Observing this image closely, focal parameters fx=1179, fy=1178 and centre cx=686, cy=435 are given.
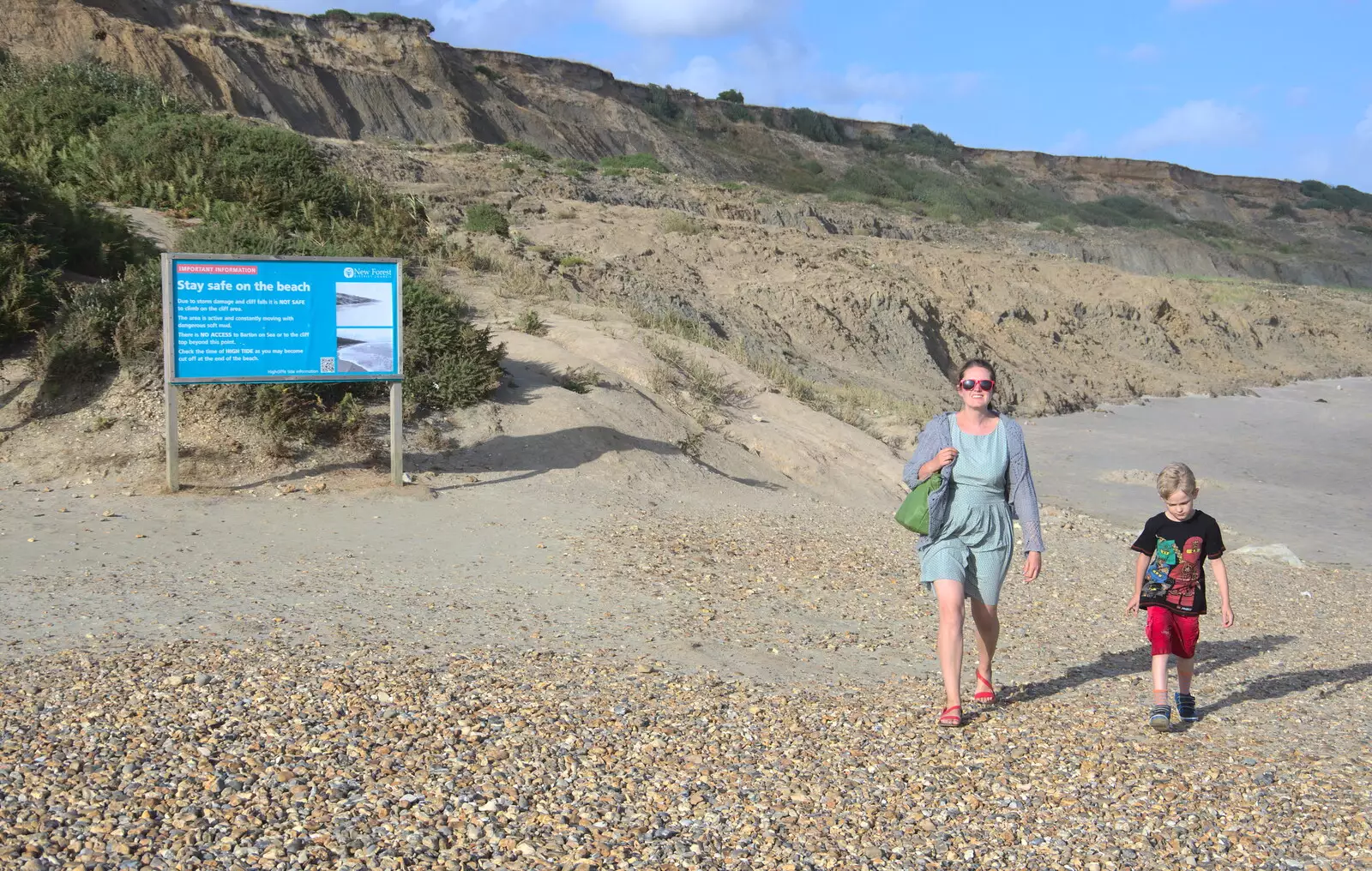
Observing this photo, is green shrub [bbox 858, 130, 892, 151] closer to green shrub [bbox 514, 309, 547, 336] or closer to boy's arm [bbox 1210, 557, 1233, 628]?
green shrub [bbox 514, 309, 547, 336]

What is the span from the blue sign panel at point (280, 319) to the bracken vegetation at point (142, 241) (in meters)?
0.86

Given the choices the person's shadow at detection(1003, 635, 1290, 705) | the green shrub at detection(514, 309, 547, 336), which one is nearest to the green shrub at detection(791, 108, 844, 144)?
the green shrub at detection(514, 309, 547, 336)

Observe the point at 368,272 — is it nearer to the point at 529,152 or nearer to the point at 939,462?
the point at 939,462

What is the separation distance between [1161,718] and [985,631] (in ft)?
2.69

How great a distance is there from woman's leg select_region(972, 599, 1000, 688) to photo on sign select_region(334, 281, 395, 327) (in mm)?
5562

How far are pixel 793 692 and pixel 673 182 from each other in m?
29.9

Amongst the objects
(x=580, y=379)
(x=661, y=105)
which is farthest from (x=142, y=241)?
(x=661, y=105)

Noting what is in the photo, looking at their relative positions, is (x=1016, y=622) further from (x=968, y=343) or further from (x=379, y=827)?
(x=968, y=343)

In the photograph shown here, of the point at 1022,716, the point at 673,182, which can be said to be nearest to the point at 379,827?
the point at 1022,716

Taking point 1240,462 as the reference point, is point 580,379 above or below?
above

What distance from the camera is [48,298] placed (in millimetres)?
9930

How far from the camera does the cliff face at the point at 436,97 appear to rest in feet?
120

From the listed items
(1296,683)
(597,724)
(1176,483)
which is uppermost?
(1176,483)

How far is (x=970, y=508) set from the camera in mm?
4988
